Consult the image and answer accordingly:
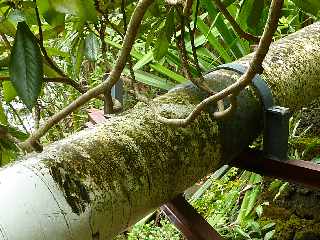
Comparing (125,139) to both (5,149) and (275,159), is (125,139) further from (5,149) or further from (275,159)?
(275,159)

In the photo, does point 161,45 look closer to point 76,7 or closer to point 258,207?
point 76,7

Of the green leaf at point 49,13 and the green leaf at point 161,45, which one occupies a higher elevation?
the green leaf at point 49,13

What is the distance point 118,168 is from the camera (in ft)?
2.70

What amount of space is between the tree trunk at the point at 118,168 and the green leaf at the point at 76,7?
0.23 m

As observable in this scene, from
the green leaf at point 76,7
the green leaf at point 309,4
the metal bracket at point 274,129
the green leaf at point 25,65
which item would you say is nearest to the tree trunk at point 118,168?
the metal bracket at point 274,129

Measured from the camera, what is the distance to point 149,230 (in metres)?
2.06

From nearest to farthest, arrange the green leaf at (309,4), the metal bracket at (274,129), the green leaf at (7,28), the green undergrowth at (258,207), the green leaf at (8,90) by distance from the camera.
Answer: the green leaf at (309,4) < the green leaf at (7,28) < the green leaf at (8,90) < the metal bracket at (274,129) < the green undergrowth at (258,207)

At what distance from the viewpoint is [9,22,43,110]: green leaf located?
2.28 feet

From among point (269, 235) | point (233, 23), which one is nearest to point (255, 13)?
point (233, 23)

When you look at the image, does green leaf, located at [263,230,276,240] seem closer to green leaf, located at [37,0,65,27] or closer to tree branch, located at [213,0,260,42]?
tree branch, located at [213,0,260,42]

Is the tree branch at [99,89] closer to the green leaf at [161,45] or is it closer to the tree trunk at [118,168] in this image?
the tree trunk at [118,168]

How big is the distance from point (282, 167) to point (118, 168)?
1.30 feet

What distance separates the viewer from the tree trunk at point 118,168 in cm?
70

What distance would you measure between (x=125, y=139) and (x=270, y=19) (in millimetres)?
394
